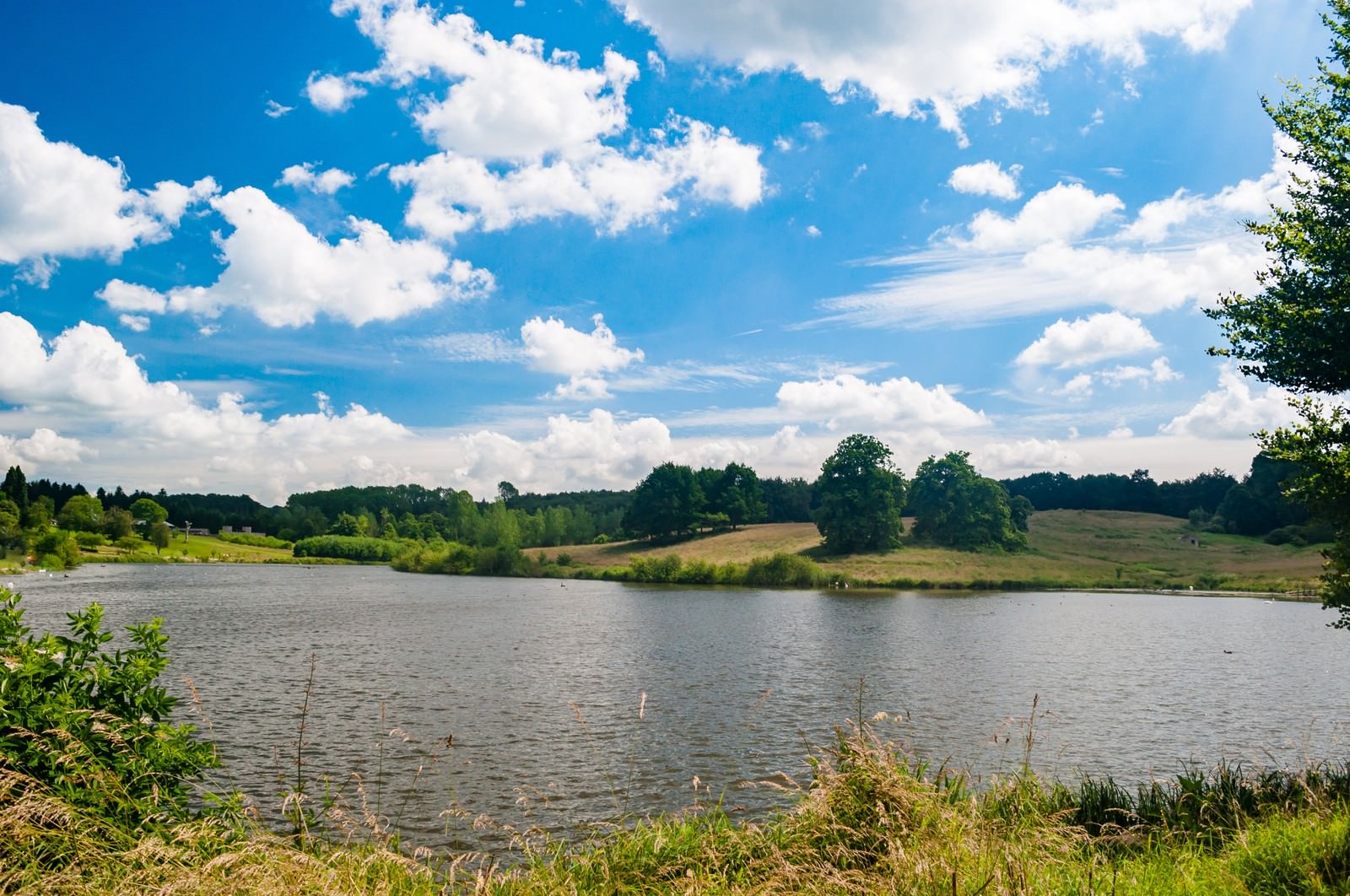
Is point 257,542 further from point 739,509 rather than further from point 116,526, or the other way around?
point 739,509

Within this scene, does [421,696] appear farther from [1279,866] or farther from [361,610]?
[361,610]

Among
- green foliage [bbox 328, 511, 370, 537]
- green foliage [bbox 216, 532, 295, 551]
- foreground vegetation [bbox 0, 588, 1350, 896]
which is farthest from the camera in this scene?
green foliage [bbox 328, 511, 370, 537]

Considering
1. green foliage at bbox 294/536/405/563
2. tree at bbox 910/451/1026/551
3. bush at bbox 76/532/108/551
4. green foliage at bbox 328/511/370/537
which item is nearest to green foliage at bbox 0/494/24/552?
bush at bbox 76/532/108/551

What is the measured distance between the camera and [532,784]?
17.3m

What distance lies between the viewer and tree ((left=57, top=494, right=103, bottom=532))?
152 metres

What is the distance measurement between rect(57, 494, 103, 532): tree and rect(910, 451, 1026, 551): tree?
15174 cm

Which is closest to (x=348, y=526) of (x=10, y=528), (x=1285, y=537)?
(x=10, y=528)

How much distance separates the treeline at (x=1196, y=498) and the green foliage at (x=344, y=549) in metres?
139

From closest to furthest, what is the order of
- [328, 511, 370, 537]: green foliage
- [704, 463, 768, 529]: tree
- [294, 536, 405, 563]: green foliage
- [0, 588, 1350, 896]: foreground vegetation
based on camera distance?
[0, 588, 1350, 896]: foreground vegetation < [704, 463, 768, 529]: tree < [294, 536, 405, 563]: green foliage < [328, 511, 370, 537]: green foliage

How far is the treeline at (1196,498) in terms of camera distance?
387 ft

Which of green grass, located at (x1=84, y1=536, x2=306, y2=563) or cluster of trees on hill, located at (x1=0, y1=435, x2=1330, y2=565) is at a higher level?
cluster of trees on hill, located at (x1=0, y1=435, x2=1330, y2=565)

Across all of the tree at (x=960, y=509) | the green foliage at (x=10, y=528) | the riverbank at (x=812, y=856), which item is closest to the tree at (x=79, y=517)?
the green foliage at (x=10, y=528)

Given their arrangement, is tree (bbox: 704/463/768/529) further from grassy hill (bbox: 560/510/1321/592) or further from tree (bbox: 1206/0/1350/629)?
tree (bbox: 1206/0/1350/629)

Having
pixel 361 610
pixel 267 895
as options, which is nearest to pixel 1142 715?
pixel 267 895
